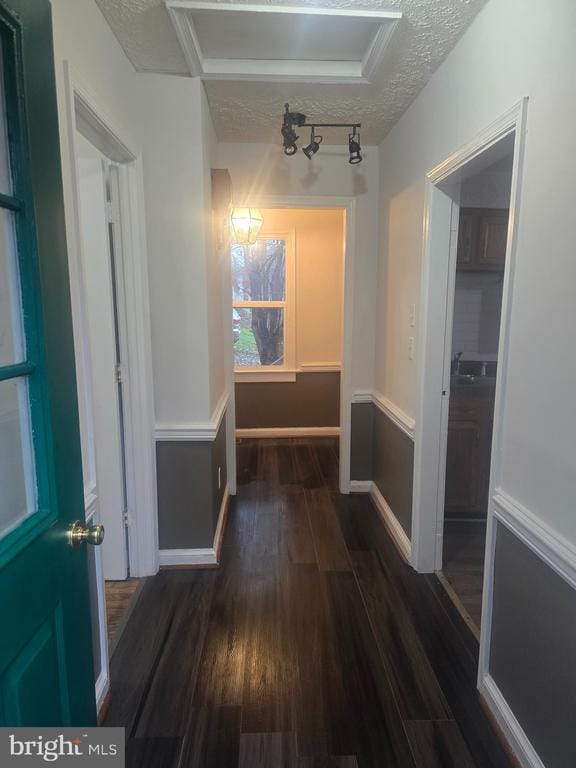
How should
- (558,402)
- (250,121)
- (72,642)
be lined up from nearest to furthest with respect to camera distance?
(72,642) < (558,402) < (250,121)

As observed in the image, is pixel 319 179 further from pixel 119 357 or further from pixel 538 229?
pixel 538 229

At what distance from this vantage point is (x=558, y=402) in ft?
3.93

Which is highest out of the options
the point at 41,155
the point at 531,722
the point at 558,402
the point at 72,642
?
the point at 41,155

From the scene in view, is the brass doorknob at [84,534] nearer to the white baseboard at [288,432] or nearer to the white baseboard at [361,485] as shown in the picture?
the white baseboard at [361,485]

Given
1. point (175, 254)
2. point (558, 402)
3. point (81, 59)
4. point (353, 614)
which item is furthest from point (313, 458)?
point (81, 59)

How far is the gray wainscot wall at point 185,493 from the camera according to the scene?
93.6 inches

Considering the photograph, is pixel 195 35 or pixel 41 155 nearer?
pixel 41 155

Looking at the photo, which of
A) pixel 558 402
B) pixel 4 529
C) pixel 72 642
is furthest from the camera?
pixel 558 402

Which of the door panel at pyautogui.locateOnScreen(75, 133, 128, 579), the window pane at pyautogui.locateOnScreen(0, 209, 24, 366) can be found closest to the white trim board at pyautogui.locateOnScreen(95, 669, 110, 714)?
the door panel at pyautogui.locateOnScreen(75, 133, 128, 579)

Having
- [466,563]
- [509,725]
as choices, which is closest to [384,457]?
[466,563]

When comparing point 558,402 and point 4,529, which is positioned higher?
point 558,402

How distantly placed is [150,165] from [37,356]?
65.2 inches

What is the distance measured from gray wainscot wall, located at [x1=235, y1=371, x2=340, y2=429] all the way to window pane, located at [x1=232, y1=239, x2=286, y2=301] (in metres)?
0.94

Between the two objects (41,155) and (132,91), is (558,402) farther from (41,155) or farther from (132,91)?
(132,91)
